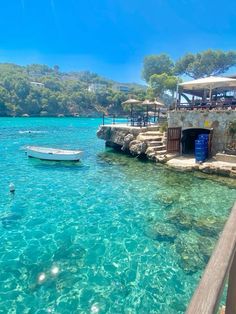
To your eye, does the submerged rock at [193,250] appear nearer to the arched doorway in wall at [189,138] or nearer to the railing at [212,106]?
→ the railing at [212,106]

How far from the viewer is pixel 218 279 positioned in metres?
1.22

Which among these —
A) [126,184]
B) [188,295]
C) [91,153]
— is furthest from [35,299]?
[91,153]

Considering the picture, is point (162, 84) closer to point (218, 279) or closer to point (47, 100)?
point (218, 279)

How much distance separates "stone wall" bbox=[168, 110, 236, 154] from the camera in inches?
673

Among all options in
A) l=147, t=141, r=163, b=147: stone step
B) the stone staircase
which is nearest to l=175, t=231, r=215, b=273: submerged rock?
the stone staircase

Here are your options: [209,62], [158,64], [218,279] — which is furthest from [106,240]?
[158,64]

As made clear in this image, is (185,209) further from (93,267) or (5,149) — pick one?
(5,149)

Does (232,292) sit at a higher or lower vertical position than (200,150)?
higher

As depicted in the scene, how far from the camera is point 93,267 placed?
21.5 ft

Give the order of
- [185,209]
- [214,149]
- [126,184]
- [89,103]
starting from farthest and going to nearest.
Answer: [89,103]
[214,149]
[126,184]
[185,209]

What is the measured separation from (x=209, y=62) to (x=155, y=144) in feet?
147

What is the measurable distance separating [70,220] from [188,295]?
5208 mm

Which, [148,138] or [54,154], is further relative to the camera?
[148,138]

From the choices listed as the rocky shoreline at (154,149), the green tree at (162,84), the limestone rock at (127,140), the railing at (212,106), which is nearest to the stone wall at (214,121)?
the railing at (212,106)
